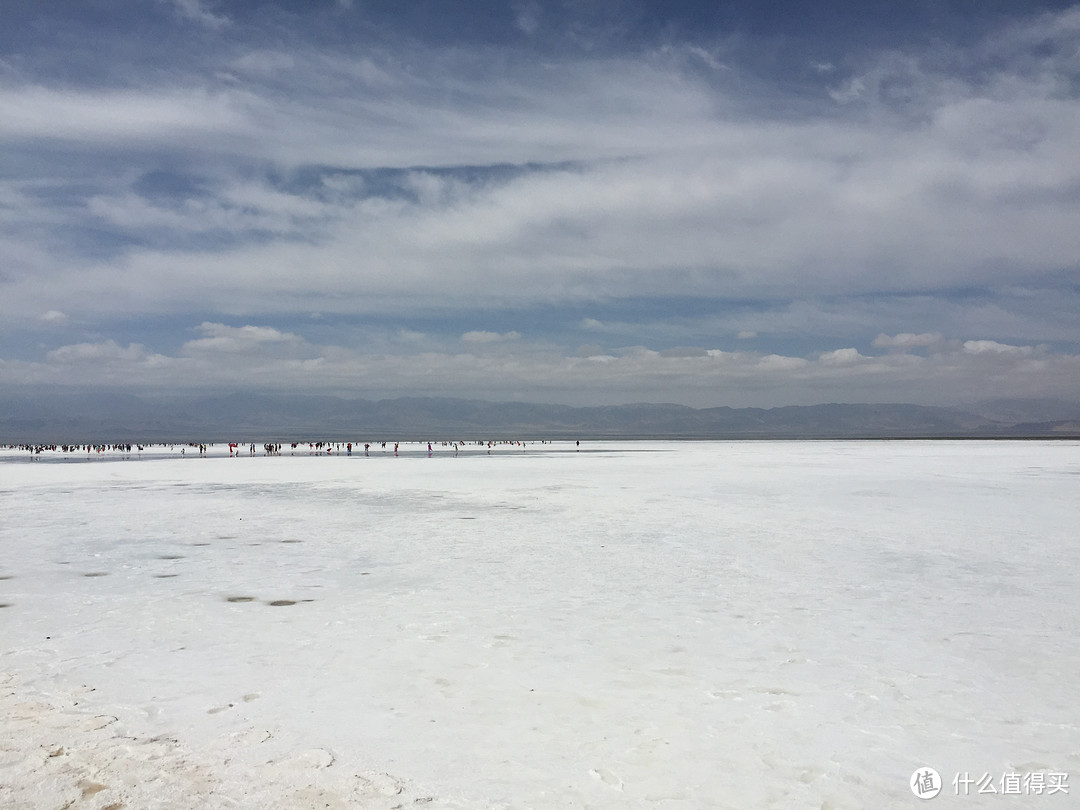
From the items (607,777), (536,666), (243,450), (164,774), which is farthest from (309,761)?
(243,450)

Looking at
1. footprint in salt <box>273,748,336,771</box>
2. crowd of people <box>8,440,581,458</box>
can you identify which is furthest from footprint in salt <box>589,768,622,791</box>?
crowd of people <box>8,440,581,458</box>

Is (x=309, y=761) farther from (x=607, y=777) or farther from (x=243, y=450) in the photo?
(x=243, y=450)

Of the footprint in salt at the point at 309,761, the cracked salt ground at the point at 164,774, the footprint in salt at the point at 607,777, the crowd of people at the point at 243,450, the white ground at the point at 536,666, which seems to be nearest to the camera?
the cracked salt ground at the point at 164,774

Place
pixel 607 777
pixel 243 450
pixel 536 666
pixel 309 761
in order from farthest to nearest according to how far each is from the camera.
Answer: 1. pixel 243 450
2. pixel 536 666
3. pixel 309 761
4. pixel 607 777

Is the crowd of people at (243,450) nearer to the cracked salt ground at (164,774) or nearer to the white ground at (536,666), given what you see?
the white ground at (536,666)

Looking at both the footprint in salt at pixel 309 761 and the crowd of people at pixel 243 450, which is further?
the crowd of people at pixel 243 450

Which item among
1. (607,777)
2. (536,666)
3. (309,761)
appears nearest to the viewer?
(607,777)

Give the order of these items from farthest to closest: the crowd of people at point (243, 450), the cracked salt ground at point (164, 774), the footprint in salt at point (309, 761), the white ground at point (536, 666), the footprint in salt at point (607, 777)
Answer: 1. the crowd of people at point (243, 450)
2. the footprint in salt at point (309, 761)
3. the white ground at point (536, 666)
4. the footprint in salt at point (607, 777)
5. the cracked salt ground at point (164, 774)

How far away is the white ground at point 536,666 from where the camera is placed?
5070 millimetres

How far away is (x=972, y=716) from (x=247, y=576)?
1084cm

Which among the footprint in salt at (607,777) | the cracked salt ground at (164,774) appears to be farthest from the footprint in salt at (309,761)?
the footprint in salt at (607,777)

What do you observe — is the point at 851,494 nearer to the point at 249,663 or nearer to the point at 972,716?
the point at 972,716

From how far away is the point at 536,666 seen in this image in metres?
7.55

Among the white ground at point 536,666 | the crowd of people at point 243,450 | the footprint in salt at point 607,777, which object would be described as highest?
the footprint in salt at point 607,777
